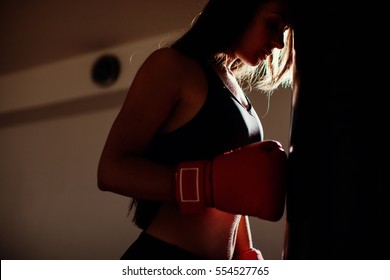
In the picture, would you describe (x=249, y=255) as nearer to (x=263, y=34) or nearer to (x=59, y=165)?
(x=263, y=34)

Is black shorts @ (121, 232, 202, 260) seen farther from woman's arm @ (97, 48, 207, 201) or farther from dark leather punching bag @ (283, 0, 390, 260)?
dark leather punching bag @ (283, 0, 390, 260)

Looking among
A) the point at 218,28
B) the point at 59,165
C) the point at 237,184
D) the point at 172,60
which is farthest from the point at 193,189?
the point at 59,165

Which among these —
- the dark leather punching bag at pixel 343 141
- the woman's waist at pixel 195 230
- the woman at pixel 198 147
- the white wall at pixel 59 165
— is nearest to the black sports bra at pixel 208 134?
the woman at pixel 198 147

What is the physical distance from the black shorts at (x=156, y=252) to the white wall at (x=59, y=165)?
1.82 meters

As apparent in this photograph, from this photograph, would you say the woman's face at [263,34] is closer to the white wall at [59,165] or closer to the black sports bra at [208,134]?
the black sports bra at [208,134]

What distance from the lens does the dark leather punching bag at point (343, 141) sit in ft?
1.68

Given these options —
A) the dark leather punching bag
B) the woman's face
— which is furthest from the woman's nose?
the dark leather punching bag

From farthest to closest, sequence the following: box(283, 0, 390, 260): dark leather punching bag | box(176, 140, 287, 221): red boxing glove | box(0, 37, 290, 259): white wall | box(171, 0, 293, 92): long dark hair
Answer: box(0, 37, 290, 259): white wall, box(171, 0, 293, 92): long dark hair, box(176, 140, 287, 221): red boxing glove, box(283, 0, 390, 260): dark leather punching bag

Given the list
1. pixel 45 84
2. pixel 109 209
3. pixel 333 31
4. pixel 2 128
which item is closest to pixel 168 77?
pixel 333 31

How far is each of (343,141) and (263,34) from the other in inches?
15.8

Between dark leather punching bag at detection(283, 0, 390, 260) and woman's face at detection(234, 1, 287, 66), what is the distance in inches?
10.3

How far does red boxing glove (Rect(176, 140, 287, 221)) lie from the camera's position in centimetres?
68

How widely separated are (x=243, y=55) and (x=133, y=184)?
37cm

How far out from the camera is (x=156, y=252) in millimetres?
773
